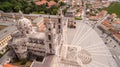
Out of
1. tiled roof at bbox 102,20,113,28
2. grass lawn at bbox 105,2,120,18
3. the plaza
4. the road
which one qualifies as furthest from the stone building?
grass lawn at bbox 105,2,120,18

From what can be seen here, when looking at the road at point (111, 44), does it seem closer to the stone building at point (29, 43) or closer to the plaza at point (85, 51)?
the plaza at point (85, 51)

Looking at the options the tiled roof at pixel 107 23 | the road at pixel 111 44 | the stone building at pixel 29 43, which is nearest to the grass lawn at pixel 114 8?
the tiled roof at pixel 107 23

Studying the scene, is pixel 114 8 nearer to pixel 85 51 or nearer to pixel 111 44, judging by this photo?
pixel 111 44

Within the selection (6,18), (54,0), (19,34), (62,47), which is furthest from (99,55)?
(54,0)

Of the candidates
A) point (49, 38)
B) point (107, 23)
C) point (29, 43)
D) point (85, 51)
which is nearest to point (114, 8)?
point (107, 23)

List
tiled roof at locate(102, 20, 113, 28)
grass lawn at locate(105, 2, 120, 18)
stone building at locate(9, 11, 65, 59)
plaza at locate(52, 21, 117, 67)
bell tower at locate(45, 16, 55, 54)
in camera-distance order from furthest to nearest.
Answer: grass lawn at locate(105, 2, 120, 18) → tiled roof at locate(102, 20, 113, 28) → plaza at locate(52, 21, 117, 67) → stone building at locate(9, 11, 65, 59) → bell tower at locate(45, 16, 55, 54)

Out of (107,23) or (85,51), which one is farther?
(107,23)

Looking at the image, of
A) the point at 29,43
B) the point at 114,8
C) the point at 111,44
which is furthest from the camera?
the point at 114,8

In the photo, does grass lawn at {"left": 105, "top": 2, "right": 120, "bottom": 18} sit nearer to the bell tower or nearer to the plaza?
the plaza

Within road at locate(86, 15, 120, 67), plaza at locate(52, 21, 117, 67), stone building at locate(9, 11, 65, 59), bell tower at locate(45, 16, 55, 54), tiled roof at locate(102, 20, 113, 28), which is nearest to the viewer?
bell tower at locate(45, 16, 55, 54)

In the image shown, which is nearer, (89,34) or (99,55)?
(99,55)

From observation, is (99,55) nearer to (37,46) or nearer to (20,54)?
(37,46)
